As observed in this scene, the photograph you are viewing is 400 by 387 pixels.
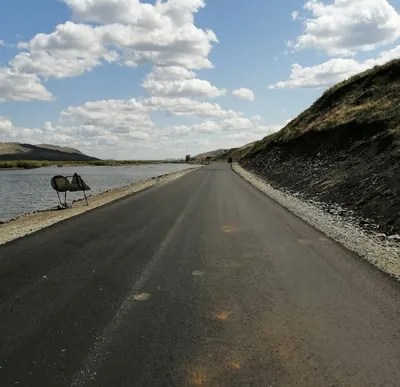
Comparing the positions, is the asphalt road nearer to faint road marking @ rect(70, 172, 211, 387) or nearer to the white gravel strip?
faint road marking @ rect(70, 172, 211, 387)

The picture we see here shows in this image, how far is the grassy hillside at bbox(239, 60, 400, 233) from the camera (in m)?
15.7

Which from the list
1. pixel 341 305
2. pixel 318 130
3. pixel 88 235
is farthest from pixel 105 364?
pixel 318 130

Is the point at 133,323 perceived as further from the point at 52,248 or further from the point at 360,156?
the point at 360,156

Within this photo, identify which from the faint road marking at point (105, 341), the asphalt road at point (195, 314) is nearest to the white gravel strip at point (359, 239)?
the asphalt road at point (195, 314)

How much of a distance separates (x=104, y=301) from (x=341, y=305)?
3.81 metres

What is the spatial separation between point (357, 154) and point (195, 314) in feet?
71.1

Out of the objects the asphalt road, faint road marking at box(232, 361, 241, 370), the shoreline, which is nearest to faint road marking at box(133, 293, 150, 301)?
the asphalt road

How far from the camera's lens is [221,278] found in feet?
25.1

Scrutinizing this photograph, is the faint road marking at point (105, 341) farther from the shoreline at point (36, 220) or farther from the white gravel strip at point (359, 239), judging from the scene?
the shoreline at point (36, 220)

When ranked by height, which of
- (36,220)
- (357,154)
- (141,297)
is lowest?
(36,220)

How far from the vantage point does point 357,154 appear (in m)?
24.6

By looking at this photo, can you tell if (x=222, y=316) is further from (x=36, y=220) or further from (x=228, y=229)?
(x=36, y=220)

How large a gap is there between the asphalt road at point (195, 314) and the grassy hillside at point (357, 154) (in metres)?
5.36

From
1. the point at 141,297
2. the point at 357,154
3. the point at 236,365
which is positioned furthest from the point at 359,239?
the point at 357,154
